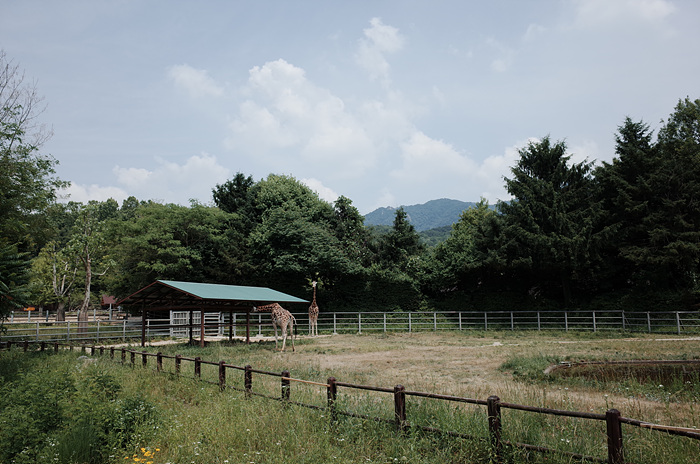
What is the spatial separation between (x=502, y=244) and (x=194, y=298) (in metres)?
17.2

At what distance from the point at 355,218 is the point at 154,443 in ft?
110

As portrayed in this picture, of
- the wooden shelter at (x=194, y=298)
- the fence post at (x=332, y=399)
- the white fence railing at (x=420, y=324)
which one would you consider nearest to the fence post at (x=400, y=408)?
the fence post at (x=332, y=399)

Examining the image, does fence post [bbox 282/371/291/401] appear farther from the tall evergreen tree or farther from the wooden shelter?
the tall evergreen tree

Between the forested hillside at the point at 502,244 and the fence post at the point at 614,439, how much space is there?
1935cm

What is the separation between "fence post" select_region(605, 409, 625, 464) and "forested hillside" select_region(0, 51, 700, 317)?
19.3 metres

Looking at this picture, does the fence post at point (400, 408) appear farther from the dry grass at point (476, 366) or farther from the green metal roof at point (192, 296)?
the green metal roof at point (192, 296)

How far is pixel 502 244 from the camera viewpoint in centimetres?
2614

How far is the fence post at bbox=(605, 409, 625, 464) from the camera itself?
3.89 meters

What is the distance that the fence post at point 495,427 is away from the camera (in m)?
4.63

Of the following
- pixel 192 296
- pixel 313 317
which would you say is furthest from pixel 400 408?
pixel 313 317

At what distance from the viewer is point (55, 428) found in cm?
647

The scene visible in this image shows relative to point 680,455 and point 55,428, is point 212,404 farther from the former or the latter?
point 680,455

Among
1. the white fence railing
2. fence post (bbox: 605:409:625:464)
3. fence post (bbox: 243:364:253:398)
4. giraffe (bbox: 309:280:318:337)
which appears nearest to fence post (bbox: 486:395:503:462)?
fence post (bbox: 605:409:625:464)

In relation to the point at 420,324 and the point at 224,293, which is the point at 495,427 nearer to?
the point at 224,293
